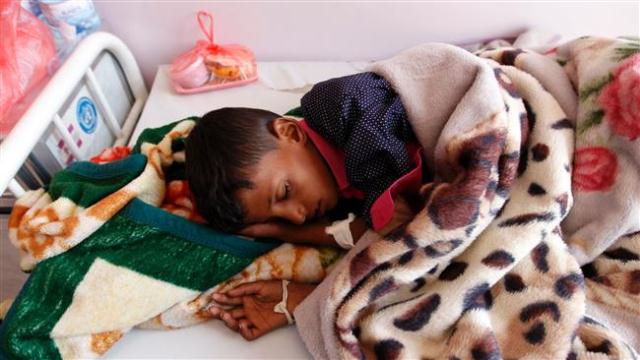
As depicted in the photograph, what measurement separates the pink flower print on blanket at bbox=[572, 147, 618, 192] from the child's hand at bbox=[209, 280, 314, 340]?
50 cm

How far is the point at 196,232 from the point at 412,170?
1.37 feet

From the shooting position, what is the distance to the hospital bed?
80cm

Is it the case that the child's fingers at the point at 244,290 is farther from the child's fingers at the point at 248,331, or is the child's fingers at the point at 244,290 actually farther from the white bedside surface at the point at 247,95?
the white bedside surface at the point at 247,95

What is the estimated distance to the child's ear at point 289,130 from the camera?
2.86 feet

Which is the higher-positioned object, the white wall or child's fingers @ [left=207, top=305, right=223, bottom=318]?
the white wall

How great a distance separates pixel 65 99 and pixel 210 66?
1.27 ft

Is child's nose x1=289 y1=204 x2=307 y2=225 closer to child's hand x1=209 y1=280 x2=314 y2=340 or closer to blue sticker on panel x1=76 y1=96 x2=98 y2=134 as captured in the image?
child's hand x1=209 y1=280 x2=314 y2=340

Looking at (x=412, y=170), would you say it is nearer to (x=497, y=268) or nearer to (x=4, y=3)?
(x=497, y=268)

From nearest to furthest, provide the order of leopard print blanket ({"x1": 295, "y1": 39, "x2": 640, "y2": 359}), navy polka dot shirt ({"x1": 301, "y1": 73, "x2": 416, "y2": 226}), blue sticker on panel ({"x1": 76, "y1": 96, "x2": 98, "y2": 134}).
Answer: leopard print blanket ({"x1": 295, "y1": 39, "x2": 640, "y2": 359})
navy polka dot shirt ({"x1": 301, "y1": 73, "x2": 416, "y2": 226})
blue sticker on panel ({"x1": 76, "y1": 96, "x2": 98, "y2": 134})

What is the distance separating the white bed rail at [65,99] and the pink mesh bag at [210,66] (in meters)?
0.14

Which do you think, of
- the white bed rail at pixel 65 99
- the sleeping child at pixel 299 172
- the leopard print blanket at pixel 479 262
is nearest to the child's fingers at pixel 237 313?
the sleeping child at pixel 299 172

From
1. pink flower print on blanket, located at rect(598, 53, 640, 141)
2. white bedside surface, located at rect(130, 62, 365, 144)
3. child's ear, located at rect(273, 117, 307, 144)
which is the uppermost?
pink flower print on blanket, located at rect(598, 53, 640, 141)

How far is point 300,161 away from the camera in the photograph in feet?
2.78

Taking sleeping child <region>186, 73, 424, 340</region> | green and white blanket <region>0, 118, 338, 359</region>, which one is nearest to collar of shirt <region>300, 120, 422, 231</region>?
sleeping child <region>186, 73, 424, 340</region>
